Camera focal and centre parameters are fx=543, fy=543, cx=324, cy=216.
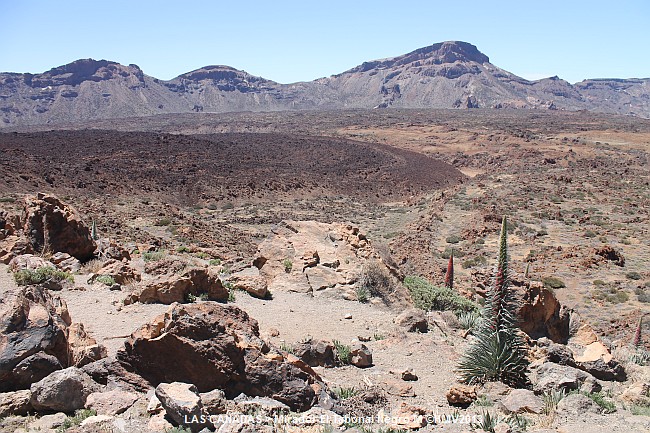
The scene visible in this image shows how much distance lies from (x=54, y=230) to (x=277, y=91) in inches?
6677

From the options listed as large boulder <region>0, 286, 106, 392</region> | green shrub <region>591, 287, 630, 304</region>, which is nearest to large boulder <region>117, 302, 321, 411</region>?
large boulder <region>0, 286, 106, 392</region>

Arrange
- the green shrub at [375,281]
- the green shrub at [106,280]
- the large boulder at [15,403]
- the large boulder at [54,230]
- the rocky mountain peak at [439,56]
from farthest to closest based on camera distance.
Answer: the rocky mountain peak at [439,56]
the large boulder at [54,230]
the green shrub at [375,281]
the green shrub at [106,280]
the large boulder at [15,403]

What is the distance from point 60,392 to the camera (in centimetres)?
449

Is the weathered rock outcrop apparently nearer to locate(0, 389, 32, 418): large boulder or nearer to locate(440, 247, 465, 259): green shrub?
locate(0, 389, 32, 418): large boulder

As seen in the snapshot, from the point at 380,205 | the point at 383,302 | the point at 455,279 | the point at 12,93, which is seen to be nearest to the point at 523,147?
the point at 380,205

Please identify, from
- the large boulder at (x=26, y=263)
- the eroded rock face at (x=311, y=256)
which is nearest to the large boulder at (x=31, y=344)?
the large boulder at (x=26, y=263)

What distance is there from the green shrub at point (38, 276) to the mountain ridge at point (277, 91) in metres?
129

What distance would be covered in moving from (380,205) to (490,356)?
30.0 meters

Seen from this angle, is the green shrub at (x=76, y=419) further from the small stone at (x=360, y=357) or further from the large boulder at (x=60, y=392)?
the small stone at (x=360, y=357)

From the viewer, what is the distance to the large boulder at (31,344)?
4719mm

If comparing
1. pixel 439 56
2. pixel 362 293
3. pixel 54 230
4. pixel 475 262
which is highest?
pixel 439 56

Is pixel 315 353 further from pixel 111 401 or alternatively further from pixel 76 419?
pixel 76 419

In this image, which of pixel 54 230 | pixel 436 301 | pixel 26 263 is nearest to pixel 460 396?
pixel 436 301

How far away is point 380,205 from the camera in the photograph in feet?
120
